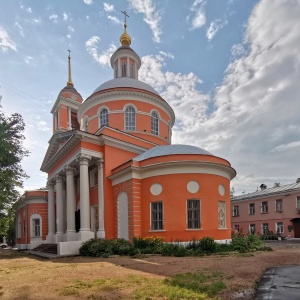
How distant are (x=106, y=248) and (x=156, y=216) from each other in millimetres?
3308

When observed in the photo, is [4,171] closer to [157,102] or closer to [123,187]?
[123,187]

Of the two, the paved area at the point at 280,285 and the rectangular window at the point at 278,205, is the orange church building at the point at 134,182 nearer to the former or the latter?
the paved area at the point at 280,285

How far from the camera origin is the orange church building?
15.5 meters

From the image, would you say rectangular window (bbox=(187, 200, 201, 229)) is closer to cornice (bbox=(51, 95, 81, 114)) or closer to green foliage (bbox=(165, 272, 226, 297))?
green foliage (bbox=(165, 272, 226, 297))

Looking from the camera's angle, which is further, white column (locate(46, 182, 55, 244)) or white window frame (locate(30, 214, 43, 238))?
white window frame (locate(30, 214, 43, 238))

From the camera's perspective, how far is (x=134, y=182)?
53.2 feet

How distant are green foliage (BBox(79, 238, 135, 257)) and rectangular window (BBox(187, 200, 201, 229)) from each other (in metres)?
3.53

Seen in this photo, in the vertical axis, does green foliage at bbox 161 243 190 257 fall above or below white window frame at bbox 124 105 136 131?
below

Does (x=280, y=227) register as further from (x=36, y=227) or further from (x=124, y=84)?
(x=36, y=227)

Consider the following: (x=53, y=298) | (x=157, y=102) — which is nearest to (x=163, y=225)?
(x=53, y=298)

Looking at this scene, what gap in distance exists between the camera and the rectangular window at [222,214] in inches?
641

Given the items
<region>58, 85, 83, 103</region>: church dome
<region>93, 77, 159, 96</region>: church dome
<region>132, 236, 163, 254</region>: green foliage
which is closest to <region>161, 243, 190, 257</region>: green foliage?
<region>132, 236, 163, 254</region>: green foliage

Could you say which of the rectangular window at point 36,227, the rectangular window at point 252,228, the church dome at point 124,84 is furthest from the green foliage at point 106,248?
the rectangular window at point 252,228

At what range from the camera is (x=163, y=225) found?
1542cm
